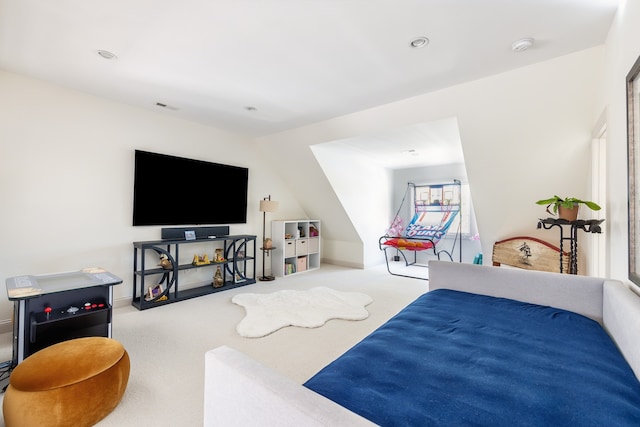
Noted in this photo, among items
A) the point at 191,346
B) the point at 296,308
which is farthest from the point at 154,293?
the point at 296,308

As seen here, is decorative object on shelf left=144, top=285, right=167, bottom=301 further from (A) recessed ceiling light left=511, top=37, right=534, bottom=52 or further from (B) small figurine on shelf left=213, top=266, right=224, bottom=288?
(A) recessed ceiling light left=511, top=37, right=534, bottom=52

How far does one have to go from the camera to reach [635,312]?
128 cm

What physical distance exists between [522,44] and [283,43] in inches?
71.3

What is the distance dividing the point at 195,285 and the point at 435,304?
3528 millimetres

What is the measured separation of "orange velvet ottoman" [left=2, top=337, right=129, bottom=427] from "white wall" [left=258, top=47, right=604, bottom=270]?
3468 millimetres

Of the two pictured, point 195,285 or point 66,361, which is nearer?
point 66,361

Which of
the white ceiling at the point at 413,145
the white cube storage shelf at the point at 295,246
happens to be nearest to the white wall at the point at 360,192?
the white ceiling at the point at 413,145

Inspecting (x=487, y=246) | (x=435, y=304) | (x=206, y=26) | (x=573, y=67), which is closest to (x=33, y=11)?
(x=206, y=26)

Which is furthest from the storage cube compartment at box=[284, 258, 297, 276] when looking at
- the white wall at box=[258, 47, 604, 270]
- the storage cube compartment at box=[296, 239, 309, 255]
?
the white wall at box=[258, 47, 604, 270]

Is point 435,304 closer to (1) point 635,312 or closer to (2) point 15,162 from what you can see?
(1) point 635,312

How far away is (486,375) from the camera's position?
1.19 m

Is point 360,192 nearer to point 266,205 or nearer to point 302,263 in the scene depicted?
point 302,263

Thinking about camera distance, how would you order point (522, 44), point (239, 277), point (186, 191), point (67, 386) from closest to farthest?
point (67, 386)
point (522, 44)
point (186, 191)
point (239, 277)

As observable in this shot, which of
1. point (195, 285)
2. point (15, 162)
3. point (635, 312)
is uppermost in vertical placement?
point (15, 162)
